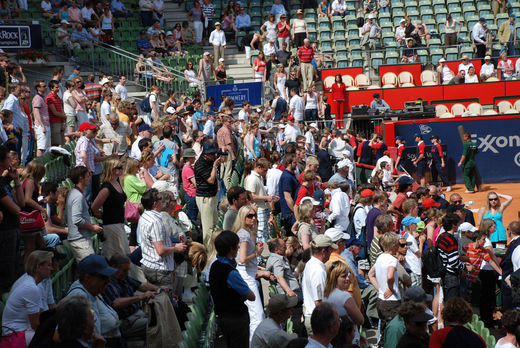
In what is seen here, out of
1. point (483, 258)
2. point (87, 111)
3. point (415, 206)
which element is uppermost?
point (87, 111)

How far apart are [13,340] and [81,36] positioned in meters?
17.8

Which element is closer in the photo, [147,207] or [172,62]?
[147,207]

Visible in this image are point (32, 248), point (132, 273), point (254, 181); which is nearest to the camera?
point (132, 273)

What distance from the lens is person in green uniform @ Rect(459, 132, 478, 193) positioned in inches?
838

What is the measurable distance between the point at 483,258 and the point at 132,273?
5.20 meters

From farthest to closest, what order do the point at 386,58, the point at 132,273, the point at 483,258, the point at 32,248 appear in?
the point at 386,58 → the point at 483,258 → the point at 32,248 → the point at 132,273

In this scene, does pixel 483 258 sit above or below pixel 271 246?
below

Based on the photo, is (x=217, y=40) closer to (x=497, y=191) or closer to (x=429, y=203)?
(x=497, y=191)

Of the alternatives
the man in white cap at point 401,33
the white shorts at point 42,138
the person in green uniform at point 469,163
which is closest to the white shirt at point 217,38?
the man in white cap at point 401,33

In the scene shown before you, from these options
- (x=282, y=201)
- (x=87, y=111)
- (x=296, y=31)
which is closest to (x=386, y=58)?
(x=296, y=31)

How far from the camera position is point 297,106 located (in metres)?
21.0

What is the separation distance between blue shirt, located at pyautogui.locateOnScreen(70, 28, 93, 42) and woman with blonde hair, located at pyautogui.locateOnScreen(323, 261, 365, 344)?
17056mm

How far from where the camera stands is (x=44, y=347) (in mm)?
5027

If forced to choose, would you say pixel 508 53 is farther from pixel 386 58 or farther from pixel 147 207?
pixel 147 207
